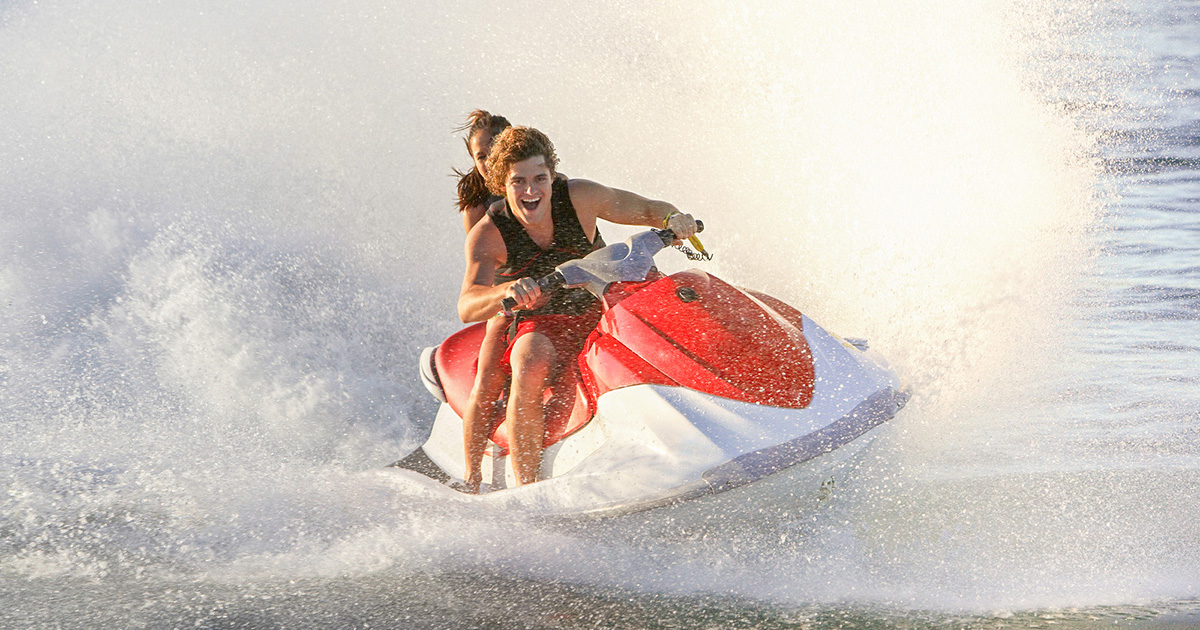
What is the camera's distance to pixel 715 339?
2.63 meters

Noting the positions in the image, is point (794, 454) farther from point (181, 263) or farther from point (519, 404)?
point (181, 263)

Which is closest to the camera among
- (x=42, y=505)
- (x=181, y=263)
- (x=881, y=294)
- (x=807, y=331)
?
(x=807, y=331)

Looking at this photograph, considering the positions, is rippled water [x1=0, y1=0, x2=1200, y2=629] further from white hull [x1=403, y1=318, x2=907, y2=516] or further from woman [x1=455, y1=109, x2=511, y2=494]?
woman [x1=455, y1=109, x2=511, y2=494]

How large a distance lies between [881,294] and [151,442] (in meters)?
3.62

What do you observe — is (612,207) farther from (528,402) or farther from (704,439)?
(704,439)

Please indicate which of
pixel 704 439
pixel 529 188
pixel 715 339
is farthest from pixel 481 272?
pixel 704 439

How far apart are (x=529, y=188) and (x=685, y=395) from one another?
2.79ft

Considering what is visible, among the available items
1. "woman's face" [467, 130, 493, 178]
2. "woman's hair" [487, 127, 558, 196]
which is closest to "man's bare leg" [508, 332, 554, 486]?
"woman's hair" [487, 127, 558, 196]

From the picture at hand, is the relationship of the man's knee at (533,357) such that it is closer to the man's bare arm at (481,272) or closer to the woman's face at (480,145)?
the man's bare arm at (481,272)

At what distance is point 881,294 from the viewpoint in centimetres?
491

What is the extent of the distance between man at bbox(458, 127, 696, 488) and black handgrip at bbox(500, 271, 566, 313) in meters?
0.15

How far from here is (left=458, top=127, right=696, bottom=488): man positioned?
2.93 meters

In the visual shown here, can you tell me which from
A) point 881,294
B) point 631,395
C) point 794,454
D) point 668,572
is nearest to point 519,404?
point 631,395

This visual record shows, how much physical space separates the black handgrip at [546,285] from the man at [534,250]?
0.15 metres
